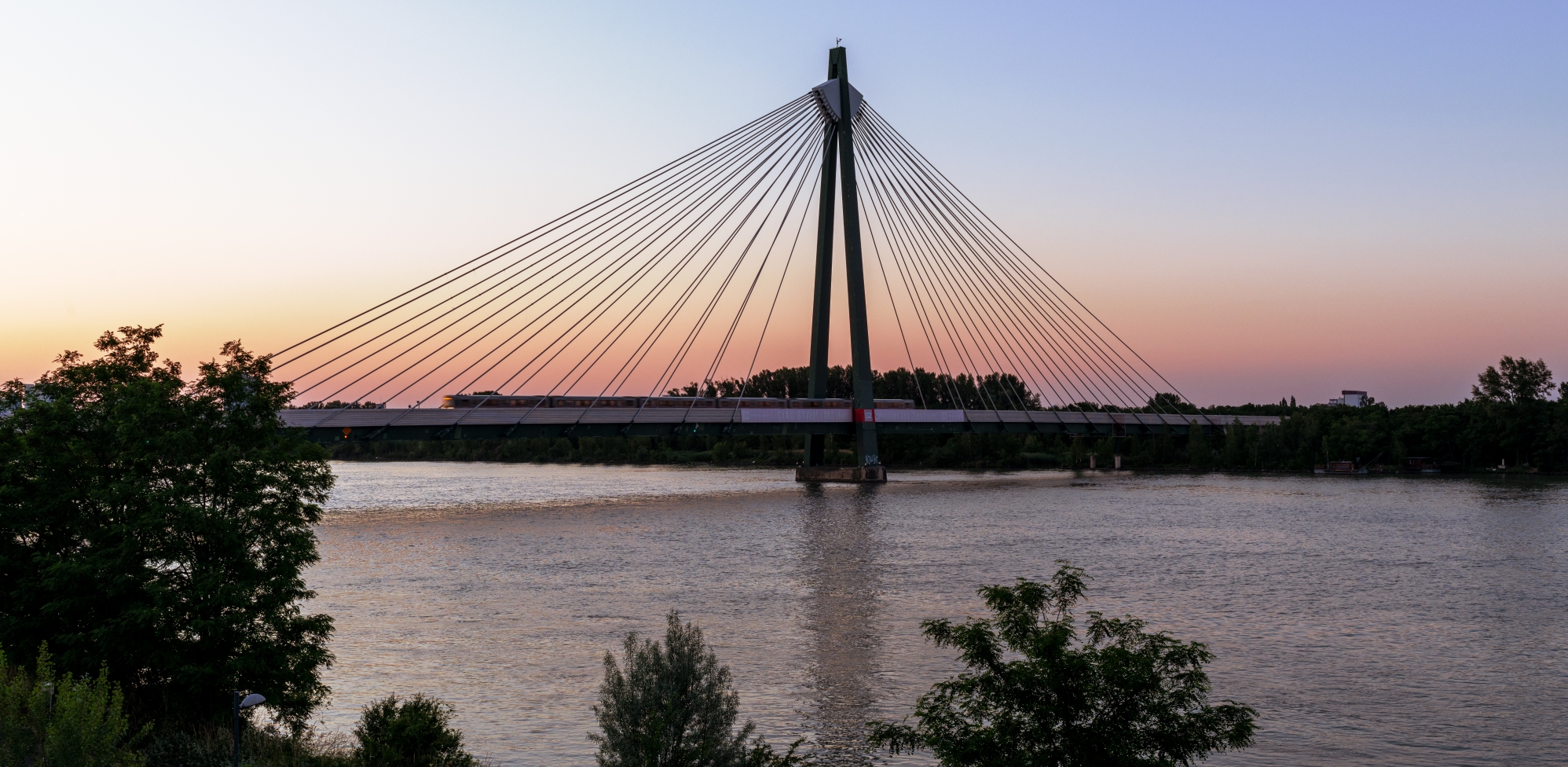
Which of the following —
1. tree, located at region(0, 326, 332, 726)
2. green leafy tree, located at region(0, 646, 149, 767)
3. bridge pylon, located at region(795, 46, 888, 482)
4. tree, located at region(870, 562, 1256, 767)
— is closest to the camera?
tree, located at region(870, 562, 1256, 767)

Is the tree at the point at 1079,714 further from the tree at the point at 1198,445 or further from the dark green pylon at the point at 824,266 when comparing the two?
the tree at the point at 1198,445

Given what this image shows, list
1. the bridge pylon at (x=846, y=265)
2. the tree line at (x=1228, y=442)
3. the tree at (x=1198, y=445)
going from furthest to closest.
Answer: the tree at (x=1198, y=445), the tree line at (x=1228, y=442), the bridge pylon at (x=846, y=265)

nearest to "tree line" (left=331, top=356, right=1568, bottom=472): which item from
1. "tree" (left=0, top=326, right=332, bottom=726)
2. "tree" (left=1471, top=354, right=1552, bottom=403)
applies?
"tree" (left=1471, top=354, right=1552, bottom=403)

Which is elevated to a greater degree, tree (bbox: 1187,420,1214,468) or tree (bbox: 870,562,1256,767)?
tree (bbox: 1187,420,1214,468)

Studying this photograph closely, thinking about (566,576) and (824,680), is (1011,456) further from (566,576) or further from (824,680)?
(824,680)

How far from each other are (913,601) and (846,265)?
39.5m

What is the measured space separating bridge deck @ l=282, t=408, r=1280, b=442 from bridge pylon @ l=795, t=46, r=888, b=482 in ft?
5.05

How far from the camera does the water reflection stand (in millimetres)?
16344

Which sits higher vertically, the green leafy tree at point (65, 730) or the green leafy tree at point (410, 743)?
the green leafy tree at point (65, 730)

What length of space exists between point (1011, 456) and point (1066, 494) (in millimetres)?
38680

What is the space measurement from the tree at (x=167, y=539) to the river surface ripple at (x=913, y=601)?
9.32 feet

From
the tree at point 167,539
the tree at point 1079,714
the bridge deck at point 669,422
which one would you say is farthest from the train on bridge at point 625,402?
the tree at point 1079,714

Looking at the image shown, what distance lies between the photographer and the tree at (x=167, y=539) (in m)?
14.5

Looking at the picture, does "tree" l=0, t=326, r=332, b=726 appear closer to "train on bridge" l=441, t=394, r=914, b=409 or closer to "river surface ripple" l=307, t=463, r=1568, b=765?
"river surface ripple" l=307, t=463, r=1568, b=765
